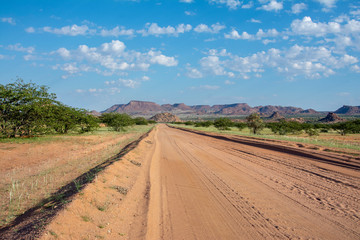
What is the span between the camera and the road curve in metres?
4.75

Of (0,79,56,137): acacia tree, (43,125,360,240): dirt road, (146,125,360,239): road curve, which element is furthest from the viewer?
(0,79,56,137): acacia tree

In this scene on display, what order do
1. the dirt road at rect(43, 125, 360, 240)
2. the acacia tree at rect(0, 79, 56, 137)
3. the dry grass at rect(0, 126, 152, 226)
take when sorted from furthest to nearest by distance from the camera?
the acacia tree at rect(0, 79, 56, 137) < the dry grass at rect(0, 126, 152, 226) < the dirt road at rect(43, 125, 360, 240)

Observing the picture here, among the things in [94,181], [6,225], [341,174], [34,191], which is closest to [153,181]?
[94,181]

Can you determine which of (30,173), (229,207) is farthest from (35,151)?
(229,207)

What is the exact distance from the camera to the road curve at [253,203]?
4754 mm

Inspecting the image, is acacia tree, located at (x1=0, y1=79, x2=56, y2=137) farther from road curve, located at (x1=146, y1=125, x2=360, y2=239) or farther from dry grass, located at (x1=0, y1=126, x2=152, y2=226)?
road curve, located at (x1=146, y1=125, x2=360, y2=239)

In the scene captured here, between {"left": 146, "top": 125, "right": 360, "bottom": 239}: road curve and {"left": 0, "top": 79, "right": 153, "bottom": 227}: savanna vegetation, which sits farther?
{"left": 0, "top": 79, "right": 153, "bottom": 227}: savanna vegetation

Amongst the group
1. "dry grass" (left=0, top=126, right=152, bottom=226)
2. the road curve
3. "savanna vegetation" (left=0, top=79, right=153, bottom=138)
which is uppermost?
"savanna vegetation" (left=0, top=79, right=153, bottom=138)

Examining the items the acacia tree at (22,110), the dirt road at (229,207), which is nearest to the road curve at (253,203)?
the dirt road at (229,207)

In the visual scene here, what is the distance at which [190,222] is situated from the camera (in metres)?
5.12

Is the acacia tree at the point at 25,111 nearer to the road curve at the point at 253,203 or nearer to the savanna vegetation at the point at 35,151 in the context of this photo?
the savanna vegetation at the point at 35,151

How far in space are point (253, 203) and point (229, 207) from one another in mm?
859

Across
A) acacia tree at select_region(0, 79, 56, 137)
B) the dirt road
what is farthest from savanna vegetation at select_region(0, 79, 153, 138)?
the dirt road

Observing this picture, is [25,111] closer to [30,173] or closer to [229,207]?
[30,173]
